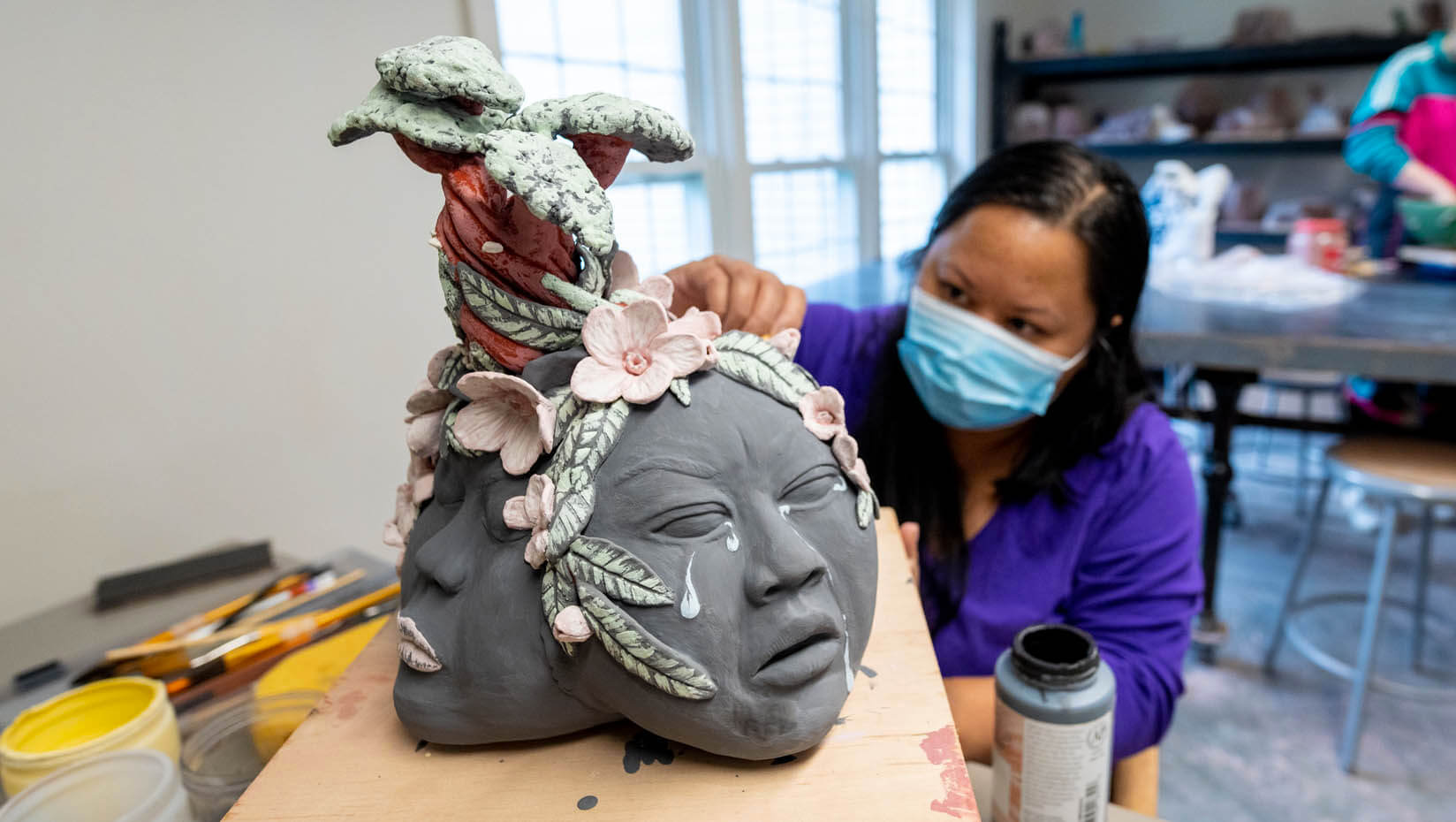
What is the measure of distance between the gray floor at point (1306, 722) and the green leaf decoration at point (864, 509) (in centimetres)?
171

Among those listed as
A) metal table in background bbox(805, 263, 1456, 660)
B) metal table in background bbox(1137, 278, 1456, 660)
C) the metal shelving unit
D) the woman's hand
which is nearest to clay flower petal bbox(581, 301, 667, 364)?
the woman's hand

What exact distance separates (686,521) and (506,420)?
17 centimetres

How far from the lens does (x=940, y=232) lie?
122 cm

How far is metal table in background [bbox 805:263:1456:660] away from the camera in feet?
5.78

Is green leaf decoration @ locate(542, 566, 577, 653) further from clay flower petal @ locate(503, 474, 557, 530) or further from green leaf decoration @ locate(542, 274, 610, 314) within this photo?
green leaf decoration @ locate(542, 274, 610, 314)

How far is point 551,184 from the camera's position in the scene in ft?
1.78

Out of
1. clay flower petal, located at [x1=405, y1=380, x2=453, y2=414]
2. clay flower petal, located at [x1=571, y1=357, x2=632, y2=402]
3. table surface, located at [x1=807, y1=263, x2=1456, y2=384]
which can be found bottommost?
table surface, located at [x1=807, y1=263, x2=1456, y2=384]

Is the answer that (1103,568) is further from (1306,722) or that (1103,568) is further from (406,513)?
(1306,722)

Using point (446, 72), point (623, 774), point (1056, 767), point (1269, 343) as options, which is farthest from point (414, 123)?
point (1269, 343)

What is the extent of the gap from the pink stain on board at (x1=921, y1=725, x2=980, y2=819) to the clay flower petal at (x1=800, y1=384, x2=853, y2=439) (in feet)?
0.72

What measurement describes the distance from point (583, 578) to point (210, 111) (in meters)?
1.07

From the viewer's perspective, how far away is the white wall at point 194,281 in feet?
3.60

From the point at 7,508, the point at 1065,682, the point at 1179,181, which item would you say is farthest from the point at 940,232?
the point at 1179,181

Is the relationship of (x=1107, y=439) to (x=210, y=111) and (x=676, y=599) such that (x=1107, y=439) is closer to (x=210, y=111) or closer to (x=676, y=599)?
(x=676, y=599)
